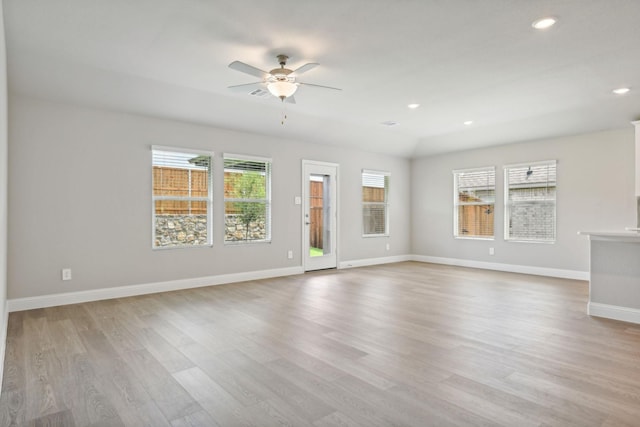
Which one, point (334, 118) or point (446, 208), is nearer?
point (334, 118)

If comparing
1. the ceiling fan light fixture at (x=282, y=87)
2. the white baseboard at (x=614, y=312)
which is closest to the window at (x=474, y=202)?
the white baseboard at (x=614, y=312)

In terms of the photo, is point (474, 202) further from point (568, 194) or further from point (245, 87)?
point (245, 87)

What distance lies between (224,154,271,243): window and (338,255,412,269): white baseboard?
1916mm

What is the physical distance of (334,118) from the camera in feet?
20.9

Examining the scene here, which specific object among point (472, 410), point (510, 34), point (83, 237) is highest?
point (510, 34)

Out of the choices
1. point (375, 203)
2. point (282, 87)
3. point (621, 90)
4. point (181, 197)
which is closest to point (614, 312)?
point (621, 90)

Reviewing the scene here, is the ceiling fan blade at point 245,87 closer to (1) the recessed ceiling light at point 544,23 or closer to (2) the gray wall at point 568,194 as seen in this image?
(1) the recessed ceiling light at point 544,23

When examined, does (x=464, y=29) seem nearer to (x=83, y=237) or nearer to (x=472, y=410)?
(x=472, y=410)

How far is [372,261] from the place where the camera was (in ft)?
26.9

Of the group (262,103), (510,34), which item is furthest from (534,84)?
(262,103)

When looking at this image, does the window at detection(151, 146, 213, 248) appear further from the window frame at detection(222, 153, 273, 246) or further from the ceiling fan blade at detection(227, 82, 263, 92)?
the ceiling fan blade at detection(227, 82, 263, 92)

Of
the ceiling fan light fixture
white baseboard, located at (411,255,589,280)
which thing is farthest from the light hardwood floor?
the ceiling fan light fixture

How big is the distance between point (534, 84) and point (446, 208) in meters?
4.03

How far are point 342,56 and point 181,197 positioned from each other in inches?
127
